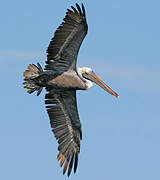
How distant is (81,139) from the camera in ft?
63.1

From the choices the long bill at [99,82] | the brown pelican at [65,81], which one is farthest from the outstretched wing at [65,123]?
the long bill at [99,82]

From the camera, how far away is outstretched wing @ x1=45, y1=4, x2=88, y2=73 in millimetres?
17453

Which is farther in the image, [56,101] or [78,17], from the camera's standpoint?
[56,101]

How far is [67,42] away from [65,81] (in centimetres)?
119

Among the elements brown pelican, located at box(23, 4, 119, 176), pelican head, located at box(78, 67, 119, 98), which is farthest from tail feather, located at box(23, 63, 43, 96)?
pelican head, located at box(78, 67, 119, 98)

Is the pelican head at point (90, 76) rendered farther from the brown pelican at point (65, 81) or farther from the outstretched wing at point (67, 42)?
the outstretched wing at point (67, 42)

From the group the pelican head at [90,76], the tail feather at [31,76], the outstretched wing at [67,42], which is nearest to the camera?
the outstretched wing at [67,42]

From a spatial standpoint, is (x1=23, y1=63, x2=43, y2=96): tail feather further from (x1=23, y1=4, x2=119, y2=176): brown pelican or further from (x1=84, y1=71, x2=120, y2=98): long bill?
(x1=84, y1=71, x2=120, y2=98): long bill

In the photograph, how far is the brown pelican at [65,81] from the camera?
17578mm

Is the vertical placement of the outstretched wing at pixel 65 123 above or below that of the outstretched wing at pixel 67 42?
below

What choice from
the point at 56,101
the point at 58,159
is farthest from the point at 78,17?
the point at 58,159

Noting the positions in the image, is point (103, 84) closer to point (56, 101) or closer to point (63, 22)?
point (56, 101)

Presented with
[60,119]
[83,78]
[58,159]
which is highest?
[83,78]

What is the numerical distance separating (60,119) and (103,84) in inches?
71.9
